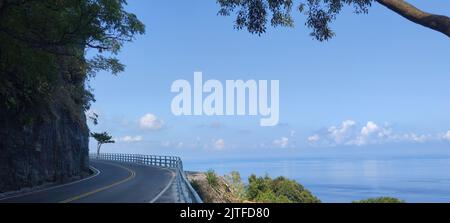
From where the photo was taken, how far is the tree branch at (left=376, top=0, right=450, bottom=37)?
40.3 feet

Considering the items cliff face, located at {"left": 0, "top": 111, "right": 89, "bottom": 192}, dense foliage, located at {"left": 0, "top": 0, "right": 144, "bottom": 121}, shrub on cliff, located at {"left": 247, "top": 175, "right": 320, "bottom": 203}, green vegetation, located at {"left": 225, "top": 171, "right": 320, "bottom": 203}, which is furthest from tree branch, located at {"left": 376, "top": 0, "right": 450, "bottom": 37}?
shrub on cliff, located at {"left": 247, "top": 175, "right": 320, "bottom": 203}

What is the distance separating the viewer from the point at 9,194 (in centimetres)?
2592

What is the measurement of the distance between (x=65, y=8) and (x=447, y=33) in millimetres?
12748

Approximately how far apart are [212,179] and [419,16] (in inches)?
1097

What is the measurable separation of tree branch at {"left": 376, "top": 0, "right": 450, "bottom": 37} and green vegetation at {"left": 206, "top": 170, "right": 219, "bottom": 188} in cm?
2606

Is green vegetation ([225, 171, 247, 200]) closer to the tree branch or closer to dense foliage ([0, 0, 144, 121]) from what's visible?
dense foliage ([0, 0, 144, 121])

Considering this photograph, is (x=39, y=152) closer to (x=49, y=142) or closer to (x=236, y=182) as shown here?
(x=49, y=142)

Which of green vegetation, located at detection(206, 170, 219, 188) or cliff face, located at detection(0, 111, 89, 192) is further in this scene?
green vegetation, located at detection(206, 170, 219, 188)

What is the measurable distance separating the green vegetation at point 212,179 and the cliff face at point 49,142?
32.8ft

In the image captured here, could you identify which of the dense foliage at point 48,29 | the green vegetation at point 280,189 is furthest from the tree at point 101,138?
the dense foliage at point 48,29

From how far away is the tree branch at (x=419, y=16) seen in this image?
12.3 metres

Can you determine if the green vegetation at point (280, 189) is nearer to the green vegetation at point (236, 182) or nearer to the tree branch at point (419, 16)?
the green vegetation at point (236, 182)
